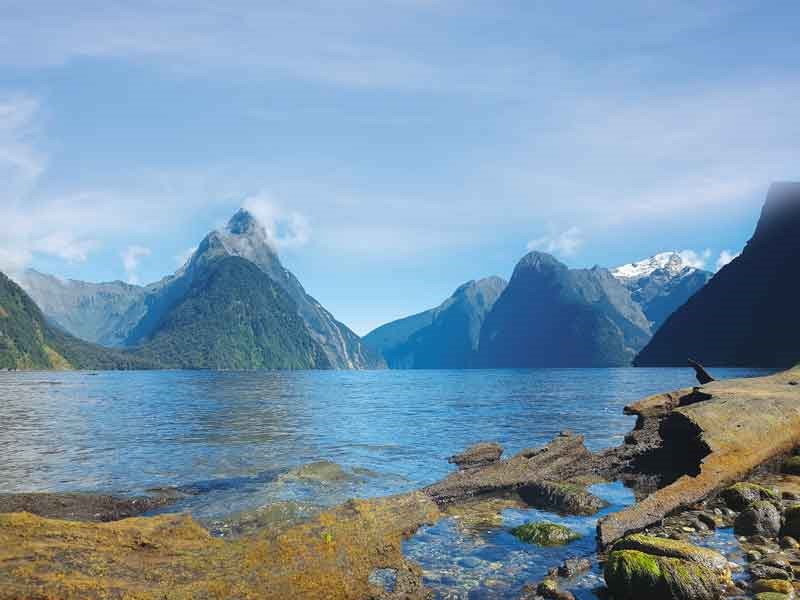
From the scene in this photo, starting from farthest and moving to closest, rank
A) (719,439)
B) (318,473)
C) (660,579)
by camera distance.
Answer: (318,473)
(719,439)
(660,579)

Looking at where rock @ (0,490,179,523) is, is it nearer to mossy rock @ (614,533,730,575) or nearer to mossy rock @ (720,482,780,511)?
mossy rock @ (614,533,730,575)

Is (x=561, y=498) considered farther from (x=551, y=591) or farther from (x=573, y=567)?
(x=551, y=591)

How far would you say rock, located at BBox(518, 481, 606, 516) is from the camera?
18023 millimetres

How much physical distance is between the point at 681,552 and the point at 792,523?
5.24 m

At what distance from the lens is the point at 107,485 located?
23.0 metres

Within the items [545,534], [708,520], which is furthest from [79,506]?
[708,520]

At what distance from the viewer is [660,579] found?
405 inches

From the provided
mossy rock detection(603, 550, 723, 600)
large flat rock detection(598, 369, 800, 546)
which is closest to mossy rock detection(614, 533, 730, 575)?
mossy rock detection(603, 550, 723, 600)

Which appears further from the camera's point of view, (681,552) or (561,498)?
(561,498)

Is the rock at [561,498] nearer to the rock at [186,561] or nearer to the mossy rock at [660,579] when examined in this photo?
the mossy rock at [660,579]

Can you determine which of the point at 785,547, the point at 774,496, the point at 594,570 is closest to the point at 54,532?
the point at 594,570

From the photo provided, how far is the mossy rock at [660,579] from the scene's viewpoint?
1021 cm

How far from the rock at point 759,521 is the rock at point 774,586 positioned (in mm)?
3739

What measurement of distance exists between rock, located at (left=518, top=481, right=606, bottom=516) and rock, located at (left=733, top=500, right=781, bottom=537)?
172 inches
